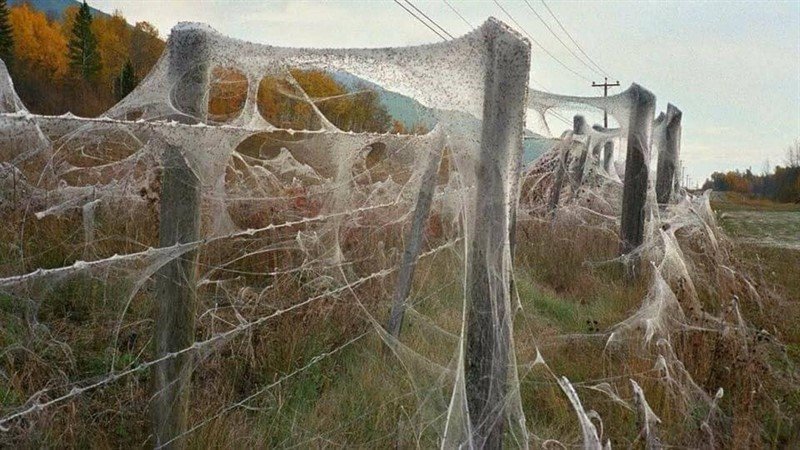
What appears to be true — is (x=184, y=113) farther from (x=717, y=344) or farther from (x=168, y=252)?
(x=717, y=344)

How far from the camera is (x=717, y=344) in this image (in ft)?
11.9

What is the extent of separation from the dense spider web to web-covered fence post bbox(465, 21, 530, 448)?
2cm

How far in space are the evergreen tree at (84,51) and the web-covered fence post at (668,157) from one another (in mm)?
57597

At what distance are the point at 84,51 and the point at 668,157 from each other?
60.5m

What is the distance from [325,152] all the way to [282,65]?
1909mm

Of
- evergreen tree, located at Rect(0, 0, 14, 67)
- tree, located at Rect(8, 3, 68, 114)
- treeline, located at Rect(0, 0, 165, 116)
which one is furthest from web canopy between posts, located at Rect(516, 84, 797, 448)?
evergreen tree, located at Rect(0, 0, 14, 67)

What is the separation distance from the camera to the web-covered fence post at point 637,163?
639cm

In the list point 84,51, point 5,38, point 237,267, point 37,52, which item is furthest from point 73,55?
point 237,267

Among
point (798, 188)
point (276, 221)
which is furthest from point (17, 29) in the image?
point (798, 188)

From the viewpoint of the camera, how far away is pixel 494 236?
218 centimetres

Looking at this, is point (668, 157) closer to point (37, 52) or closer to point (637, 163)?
point (637, 163)

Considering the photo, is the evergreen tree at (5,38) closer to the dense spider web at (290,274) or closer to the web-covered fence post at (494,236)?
the dense spider web at (290,274)

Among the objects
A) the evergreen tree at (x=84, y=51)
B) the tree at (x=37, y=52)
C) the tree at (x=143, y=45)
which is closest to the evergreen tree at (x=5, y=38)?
the tree at (x=37, y=52)

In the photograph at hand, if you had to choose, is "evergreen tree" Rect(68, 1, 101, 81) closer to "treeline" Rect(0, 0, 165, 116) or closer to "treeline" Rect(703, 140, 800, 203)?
"treeline" Rect(0, 0, 165, 116)
